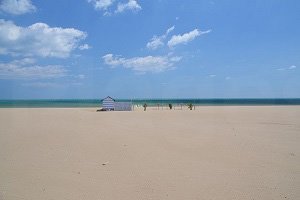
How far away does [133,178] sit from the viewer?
7117 mm

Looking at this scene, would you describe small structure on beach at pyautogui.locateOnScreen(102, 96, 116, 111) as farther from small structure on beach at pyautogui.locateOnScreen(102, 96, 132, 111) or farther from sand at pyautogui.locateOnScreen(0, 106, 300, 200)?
sand at pyautogui.locateOnScreen(0, 106, 300, 200)

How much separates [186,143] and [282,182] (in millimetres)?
5221

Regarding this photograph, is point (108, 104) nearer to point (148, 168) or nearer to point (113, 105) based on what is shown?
point (113, 105)

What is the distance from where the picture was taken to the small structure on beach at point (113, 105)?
136 ft

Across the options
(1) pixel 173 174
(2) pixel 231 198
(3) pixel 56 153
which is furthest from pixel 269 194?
(3) pixel 56 153

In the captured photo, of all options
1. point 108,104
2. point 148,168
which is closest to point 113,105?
point 108,104

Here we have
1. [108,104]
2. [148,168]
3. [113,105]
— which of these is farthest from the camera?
[113,105]

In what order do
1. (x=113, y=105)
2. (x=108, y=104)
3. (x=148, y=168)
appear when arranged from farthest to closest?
(x=113, y=105), (x=108, y=104), (x=148, y=168)

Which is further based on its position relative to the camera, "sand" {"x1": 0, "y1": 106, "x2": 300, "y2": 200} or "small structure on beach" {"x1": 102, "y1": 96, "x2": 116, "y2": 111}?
"small structure on beach" {"x1": 102, "y1": 96, "x2": 116, "y2": 111}

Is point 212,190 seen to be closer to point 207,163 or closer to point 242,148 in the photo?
point 207,163

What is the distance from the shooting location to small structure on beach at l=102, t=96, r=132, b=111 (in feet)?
136

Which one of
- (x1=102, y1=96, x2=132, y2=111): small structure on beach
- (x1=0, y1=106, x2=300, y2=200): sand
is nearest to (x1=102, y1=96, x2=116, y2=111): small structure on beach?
(x1=102, y1=96, x2=132, y2=111): small structure on beach

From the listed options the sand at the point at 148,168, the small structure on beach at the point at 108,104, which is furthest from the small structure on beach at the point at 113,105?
the sand at the point at 148,168

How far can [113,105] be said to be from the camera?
41.8 metres
